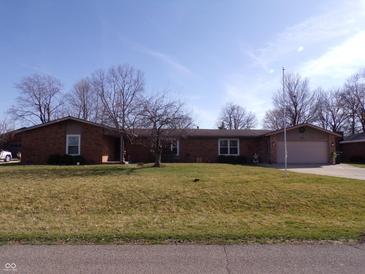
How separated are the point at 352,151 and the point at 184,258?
43.8 meters

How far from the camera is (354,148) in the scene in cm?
4556

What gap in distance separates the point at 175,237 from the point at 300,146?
29.8 meters

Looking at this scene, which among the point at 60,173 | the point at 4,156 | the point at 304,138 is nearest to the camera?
the point at 60,173

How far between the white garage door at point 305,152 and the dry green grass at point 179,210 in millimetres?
18989

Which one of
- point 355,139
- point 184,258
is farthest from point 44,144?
point 355,139

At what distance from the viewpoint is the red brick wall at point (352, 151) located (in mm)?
43844

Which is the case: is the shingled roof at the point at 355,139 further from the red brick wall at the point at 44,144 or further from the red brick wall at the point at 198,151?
the red brick wall at the point at 44,144

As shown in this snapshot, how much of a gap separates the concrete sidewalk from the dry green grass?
0.71 meters

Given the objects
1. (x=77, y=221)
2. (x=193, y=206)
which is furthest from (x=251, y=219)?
(x=77, y=221)

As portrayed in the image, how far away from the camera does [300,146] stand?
118 feet

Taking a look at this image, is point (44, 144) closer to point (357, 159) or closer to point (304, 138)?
point (304, 138)

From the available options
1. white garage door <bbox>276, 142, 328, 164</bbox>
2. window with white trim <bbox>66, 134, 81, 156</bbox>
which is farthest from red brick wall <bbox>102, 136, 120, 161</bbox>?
white garage door <bbox>276, 142, 328, 164</bbox>

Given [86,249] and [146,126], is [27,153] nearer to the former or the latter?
[146,126]

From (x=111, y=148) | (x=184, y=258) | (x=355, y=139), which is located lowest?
(x=184, y=258)
